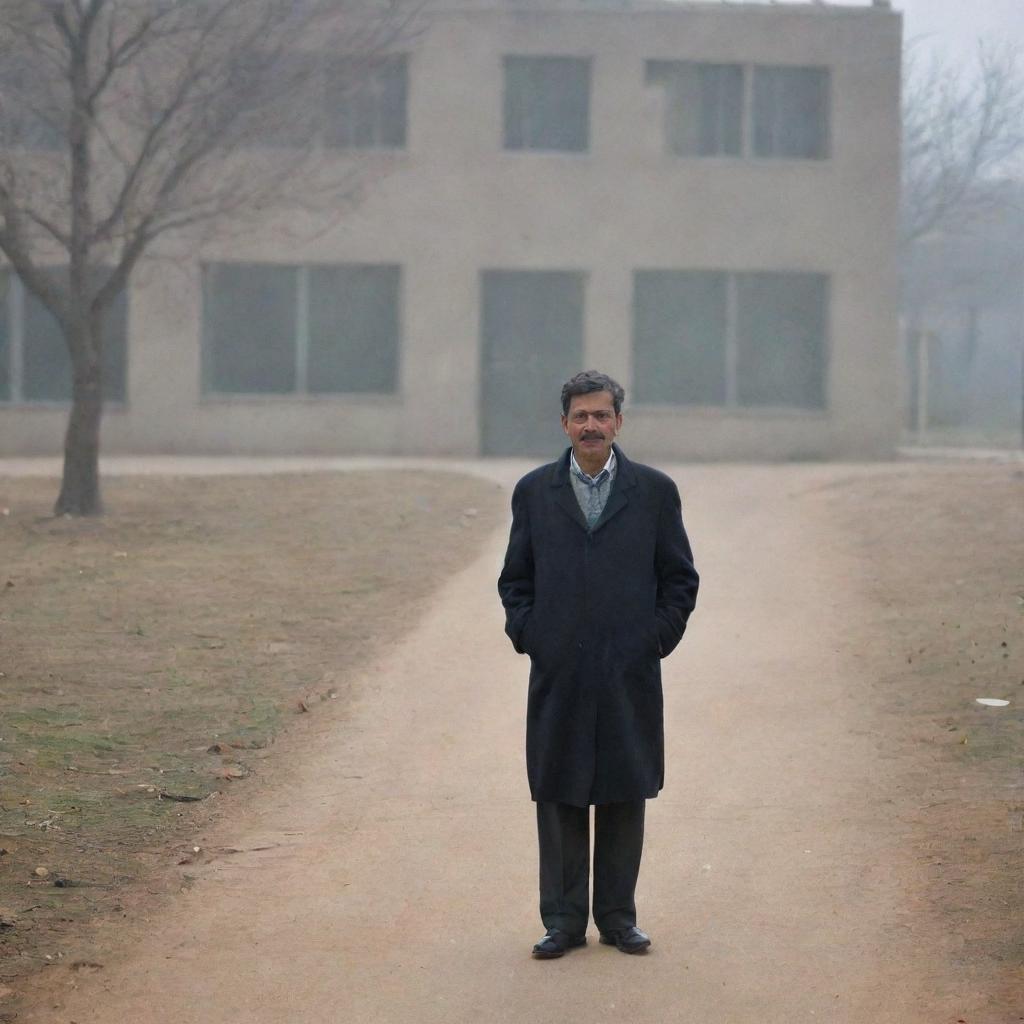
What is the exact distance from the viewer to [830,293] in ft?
80.3

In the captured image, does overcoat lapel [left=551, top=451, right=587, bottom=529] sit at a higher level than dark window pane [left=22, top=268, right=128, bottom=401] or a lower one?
lower

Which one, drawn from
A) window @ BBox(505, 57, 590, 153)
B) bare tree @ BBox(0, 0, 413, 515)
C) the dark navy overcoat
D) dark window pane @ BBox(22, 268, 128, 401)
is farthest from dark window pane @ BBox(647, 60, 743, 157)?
the dark navy overcoat

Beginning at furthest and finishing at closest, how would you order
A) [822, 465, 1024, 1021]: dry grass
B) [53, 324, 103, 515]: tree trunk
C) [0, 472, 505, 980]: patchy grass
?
1. [53, 324, 103, 515]: tree trunk
2. [0, 472, 505, 980]: patchy grass
3. [822, 465, 1024, 1021]: dry grass

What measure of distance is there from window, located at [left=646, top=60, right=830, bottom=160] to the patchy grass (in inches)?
317

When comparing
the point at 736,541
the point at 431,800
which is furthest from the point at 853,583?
the point at 431,800

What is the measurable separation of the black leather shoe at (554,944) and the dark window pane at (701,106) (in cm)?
2017

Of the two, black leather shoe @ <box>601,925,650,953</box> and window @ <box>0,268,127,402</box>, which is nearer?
black leather shoe @ <box>601,925,650,953</box>

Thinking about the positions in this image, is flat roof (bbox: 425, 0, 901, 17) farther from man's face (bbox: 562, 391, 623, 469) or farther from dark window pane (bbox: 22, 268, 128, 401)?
man's face (bbox: 562, 391, 623, 469)

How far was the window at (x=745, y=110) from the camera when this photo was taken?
24.2 metres

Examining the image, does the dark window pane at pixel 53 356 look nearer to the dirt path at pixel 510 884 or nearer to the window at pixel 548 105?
the window at pixel 548 105

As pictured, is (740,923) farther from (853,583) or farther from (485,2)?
(485,2)

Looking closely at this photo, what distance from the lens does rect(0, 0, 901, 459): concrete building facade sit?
78.7ft

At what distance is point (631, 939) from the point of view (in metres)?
5.38

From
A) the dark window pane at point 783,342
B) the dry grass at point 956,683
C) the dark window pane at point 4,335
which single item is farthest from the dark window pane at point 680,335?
the dark window pane at point 4,335
